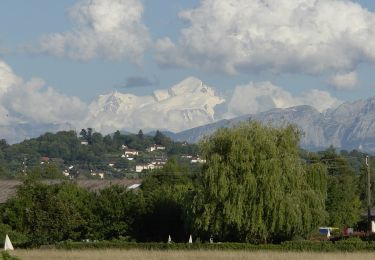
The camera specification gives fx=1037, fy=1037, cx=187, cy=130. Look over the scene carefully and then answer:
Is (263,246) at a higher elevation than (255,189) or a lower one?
lower

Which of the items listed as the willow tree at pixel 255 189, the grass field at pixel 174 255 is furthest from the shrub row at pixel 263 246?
the willow tree at pixel 255 189

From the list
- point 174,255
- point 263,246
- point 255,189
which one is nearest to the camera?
point 174,255

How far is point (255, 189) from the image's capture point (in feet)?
183

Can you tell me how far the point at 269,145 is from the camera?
56.6 meters

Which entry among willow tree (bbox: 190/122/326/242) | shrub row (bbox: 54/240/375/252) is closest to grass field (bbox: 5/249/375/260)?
shrub row (bbox: 54/240/375/252)

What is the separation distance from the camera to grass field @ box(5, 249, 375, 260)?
42.1m

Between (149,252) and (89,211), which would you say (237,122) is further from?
(149,252)

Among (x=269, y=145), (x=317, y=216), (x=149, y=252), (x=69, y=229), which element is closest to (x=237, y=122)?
(x=269, y=145)

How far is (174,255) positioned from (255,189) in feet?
42.0

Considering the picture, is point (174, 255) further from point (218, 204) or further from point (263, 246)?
point (218, 204)

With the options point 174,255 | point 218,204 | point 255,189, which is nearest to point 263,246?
point 174,255

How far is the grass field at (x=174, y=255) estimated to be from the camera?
42.1m

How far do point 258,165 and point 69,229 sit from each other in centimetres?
1126

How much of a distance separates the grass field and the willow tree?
9.11m
